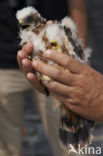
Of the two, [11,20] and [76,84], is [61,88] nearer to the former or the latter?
[76,84]

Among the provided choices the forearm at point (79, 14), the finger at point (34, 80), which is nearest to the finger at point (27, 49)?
the finger at point (34, 80)

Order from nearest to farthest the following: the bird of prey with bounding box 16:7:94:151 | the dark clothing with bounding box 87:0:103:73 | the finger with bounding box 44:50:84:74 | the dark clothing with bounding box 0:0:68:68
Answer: the finger with bounding box 44:50:84:74 < the bird of prey with bounding box 16:7:94:151 < the dark clothing with bounding box 0:0:68:68 < the dark clothing with bounding box 87:0:103:73

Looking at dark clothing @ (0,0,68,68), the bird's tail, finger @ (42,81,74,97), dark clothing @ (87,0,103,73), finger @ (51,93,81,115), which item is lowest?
the bird's tail

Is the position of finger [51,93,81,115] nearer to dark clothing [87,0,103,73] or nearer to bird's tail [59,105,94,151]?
bird's tail [59,105,94,151]

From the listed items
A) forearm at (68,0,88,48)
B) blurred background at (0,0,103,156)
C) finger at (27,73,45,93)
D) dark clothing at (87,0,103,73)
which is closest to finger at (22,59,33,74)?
finger at (27,73,45,93)

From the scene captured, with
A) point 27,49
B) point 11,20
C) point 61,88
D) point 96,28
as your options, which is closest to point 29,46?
A: point 27,49

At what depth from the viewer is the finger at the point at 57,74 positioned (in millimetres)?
1175

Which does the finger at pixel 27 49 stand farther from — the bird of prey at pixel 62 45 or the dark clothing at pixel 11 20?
the dark clothing at pixel 11 20

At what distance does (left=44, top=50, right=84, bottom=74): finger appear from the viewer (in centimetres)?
117

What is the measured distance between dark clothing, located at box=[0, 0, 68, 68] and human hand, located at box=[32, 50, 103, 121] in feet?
3.01

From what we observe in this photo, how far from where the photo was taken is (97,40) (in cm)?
405

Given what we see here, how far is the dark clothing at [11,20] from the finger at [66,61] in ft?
2.96

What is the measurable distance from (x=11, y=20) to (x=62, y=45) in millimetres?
959

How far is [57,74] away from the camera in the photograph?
1.17 m
